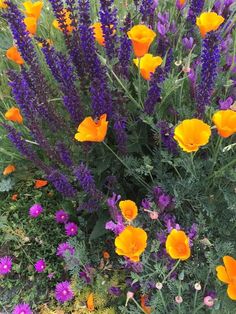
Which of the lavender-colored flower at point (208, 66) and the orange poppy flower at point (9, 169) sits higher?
the lavender-colored flower at point (208, 66)

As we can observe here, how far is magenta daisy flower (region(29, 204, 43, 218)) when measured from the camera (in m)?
2.11

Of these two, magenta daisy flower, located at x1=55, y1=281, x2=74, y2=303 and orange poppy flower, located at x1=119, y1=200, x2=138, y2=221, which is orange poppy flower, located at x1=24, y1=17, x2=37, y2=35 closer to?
orange poppy flower, located at x1=119, y1=200, x2=138, y2=221

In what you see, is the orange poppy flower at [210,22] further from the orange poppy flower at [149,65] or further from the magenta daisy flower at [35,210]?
the magenta daisy flower at [35,210]

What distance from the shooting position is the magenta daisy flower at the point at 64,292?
185cm

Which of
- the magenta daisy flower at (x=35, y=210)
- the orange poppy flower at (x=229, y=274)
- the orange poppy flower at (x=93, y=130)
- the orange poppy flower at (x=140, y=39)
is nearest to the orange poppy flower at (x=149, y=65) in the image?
the orange poppy flower at (x=140, y=39)

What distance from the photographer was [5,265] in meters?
1.99

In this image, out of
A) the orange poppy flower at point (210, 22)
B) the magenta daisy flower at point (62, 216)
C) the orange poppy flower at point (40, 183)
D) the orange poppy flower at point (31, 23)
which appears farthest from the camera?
the orange poppy flower at point (40, 183)

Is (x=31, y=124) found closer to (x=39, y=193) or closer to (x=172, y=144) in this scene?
(x=172, y=144)

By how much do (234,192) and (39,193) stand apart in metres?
1.17

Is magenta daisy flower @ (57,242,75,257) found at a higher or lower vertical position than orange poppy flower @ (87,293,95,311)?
higher

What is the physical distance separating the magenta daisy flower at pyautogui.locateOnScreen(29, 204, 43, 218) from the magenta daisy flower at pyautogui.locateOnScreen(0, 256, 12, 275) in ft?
0.83

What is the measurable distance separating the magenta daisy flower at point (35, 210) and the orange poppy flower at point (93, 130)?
75cm

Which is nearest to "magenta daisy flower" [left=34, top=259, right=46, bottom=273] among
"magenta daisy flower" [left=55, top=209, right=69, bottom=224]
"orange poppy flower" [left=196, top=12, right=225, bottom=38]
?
"magenta daisy flower" [left=55, top=209, right=69, bottom=224]

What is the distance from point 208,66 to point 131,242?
0.66 meters
